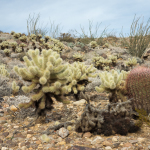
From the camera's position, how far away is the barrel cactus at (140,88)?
3617 millimetres

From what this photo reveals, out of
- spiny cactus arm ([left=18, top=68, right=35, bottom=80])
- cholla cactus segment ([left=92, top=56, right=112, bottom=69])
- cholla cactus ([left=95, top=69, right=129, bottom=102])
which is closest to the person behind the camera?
spiny cactus arm ([left=18, top=68, right=35, bottom=80])

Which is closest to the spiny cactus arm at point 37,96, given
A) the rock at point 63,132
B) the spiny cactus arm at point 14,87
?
the rock at point 63,132

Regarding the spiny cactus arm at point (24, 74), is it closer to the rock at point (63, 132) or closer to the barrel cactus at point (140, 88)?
the rock at point (63, 132)

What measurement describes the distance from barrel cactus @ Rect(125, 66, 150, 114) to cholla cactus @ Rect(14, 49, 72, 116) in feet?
4.71

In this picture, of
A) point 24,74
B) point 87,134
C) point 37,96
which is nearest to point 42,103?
point 37,96

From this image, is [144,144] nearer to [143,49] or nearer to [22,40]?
[143,49]

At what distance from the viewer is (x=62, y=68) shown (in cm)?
354

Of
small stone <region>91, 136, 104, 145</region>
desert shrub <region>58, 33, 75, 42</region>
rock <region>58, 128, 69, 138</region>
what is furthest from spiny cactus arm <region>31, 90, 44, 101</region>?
desert shrub <region>58, 33, 75, 42</region>

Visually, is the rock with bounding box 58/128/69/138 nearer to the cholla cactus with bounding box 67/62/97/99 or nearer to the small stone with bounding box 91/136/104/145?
the small stone with bounding box 91/136/104/145

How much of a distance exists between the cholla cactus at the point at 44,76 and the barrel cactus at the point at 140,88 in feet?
4.71

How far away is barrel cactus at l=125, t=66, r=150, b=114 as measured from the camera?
3.62 meters

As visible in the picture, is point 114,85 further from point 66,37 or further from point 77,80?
point 66,37

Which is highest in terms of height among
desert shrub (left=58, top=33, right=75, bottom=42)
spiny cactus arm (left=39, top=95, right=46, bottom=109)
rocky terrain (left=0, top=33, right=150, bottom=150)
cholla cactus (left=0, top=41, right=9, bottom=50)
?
desert shrub (left=58, top=33, right=75, bottom=42)

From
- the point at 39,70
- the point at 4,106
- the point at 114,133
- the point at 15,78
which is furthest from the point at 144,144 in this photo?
the point at 15,78
